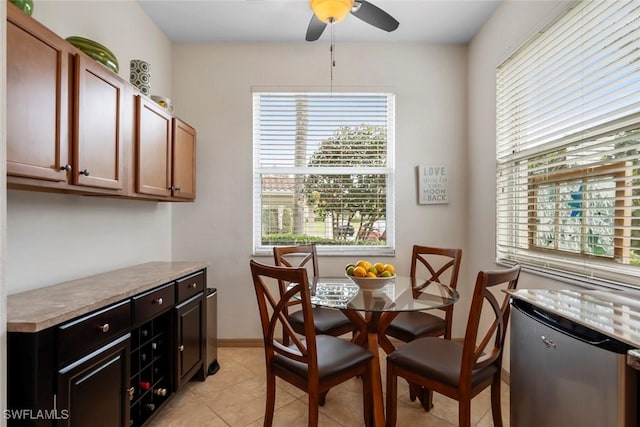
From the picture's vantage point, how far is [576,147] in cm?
178

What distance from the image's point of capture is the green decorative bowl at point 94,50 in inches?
64.9

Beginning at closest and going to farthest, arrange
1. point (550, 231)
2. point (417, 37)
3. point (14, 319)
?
point (14, 319), point (550, 231), point (417, 37)

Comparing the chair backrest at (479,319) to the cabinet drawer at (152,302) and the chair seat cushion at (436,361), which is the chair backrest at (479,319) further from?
the cabinet drawer at (152,302)

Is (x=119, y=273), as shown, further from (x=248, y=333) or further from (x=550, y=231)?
(x=550, y=231)

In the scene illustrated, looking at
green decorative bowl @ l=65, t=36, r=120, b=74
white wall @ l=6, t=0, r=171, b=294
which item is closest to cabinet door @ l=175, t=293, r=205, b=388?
white wall @ l=6, t=0, r=171, b=294

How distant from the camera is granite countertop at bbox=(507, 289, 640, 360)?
0.97 metres

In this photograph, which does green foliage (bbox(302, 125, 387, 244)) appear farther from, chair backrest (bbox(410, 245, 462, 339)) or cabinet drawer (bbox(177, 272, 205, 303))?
cabinet drawer (bbox(177, 272, 205, 303))

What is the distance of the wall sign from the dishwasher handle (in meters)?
1.68

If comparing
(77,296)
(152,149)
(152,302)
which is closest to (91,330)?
(77,296)

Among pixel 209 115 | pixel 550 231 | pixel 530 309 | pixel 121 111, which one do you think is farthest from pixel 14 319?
pixel 550 231

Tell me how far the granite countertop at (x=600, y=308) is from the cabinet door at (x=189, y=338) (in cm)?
192

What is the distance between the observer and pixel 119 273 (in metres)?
2.05

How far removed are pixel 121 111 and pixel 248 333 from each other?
216cm

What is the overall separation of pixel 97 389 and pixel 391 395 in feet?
4.63
